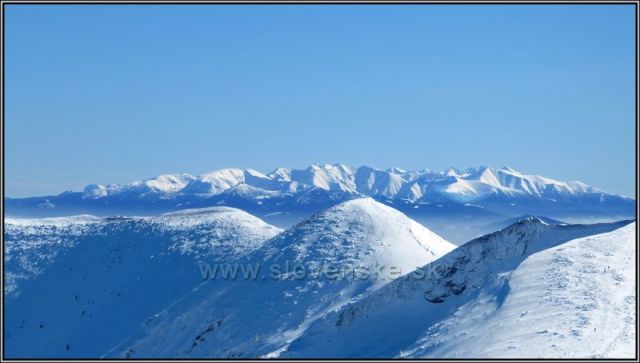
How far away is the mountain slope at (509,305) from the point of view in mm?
29828

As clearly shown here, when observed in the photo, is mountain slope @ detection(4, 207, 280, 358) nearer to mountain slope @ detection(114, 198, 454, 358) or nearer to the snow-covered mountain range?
the snow-covered mountain range

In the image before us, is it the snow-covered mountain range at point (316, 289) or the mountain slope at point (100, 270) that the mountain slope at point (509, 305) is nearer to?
the snow-covered mountain range at point (316, 289)

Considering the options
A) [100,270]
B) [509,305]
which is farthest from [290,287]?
Answer: [100,270]

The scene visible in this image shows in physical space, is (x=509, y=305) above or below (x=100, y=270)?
below

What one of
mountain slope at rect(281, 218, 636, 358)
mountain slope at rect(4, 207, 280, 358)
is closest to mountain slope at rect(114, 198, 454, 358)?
mountain slope at rect(4, 207, 280, 358)

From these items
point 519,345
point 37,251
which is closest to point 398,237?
point 519,345

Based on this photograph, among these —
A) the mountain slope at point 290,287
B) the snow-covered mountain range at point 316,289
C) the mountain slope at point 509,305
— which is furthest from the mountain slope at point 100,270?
the mountain slope at point 509,305

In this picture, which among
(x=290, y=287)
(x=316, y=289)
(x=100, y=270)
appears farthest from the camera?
(x=100, y=270)

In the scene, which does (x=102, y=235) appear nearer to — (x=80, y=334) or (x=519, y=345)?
(x=80, y=334)

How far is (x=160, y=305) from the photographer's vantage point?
56.0 metres

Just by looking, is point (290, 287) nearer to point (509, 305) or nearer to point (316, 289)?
point (316, 289)

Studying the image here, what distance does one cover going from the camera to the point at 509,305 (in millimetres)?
34656

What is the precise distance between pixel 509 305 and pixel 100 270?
4094 centimetres

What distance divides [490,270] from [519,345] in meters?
12.3
